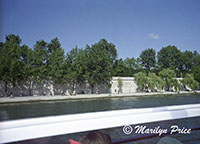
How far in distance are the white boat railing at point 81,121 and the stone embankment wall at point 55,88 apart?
14.6 meters

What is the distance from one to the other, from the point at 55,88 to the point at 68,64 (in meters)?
2.81

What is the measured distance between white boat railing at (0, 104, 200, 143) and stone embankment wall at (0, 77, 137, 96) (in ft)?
47.8

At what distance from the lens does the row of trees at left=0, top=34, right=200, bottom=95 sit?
47.3ft

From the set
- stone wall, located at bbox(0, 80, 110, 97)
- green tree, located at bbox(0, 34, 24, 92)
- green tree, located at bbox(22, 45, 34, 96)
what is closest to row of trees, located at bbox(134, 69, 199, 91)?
stone wall, located at bbox(0, 80, 110, 97)

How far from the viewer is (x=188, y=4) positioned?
1.76 meters

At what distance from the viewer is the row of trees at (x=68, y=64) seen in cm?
1442

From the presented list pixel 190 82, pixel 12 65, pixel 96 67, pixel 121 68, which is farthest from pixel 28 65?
pixel 190 82

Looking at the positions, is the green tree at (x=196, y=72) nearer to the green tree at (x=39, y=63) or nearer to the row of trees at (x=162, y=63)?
the row of trees at (x=162, y=63)

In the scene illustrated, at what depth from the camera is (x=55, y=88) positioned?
17.8 meters

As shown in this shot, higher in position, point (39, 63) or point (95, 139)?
point (39, 63)

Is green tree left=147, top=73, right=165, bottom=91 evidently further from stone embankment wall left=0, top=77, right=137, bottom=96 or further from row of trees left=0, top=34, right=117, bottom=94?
row of trees left=0, top=34, right=117, bottom=94

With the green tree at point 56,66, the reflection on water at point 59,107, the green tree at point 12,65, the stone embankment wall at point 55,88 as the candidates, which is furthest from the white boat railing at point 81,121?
the green tree at point 56,66

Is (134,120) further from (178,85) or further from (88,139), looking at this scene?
(178,85)

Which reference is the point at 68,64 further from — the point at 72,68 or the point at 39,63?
the point at 39,63
